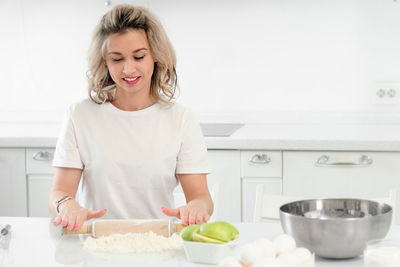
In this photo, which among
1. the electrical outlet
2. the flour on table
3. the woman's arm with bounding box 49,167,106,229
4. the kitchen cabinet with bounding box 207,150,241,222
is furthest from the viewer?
the electrical outlet

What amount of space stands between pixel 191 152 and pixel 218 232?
613 mm

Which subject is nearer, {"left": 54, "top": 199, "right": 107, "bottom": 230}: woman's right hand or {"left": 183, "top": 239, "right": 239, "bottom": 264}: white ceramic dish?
{"left": 183, "top": 239, "right": 239, "bottom": 264}: white ceramic dish

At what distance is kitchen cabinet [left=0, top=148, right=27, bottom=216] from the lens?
278 cm

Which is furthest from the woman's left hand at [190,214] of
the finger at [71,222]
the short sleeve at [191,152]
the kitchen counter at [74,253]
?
the short sleeve at [191,152]

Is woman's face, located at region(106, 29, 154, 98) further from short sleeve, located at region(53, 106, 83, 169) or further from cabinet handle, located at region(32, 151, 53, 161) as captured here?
cabinet handle, located at region(32, 151, 53, 161)

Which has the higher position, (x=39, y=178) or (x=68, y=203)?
(x=68, y=203)

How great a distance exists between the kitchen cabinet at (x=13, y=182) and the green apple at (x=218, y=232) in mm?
1740

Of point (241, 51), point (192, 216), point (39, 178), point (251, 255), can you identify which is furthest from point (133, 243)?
point (241, 51)

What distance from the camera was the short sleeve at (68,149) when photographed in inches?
70.2

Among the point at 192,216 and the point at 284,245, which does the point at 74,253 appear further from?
the point at 284,245

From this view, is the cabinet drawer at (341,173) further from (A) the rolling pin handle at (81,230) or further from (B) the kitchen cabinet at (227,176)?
(A) the rolling pin handle at (81,230)

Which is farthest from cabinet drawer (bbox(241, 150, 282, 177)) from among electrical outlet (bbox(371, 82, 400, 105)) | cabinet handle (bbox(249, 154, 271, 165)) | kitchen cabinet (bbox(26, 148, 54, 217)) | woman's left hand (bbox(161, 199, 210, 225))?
woman's left hand (bbox(161, 199, 210, 225))

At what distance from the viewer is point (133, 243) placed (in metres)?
1.33

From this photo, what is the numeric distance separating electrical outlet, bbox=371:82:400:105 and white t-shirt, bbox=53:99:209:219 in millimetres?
1526
